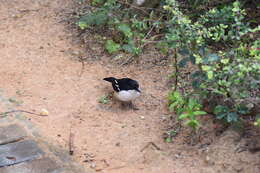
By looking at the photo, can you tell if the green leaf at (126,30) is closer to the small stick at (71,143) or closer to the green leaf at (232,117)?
the small stick at (71,143)

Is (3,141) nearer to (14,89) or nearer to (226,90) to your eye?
(14,89)

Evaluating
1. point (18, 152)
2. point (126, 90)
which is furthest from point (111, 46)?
point (18, 152)

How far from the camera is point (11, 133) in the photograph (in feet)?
17.5

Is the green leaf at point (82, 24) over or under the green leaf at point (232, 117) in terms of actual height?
over

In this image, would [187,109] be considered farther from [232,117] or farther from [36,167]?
[36,167]

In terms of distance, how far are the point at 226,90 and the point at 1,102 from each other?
312 centimetres

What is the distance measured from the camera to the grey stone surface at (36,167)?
470cm

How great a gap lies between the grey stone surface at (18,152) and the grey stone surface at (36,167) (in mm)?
76

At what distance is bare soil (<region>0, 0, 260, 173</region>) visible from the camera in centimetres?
491

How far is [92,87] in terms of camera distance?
21.4ft

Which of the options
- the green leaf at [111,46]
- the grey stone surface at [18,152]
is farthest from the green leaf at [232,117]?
the green leaf at [111,46]

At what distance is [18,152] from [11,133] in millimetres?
438

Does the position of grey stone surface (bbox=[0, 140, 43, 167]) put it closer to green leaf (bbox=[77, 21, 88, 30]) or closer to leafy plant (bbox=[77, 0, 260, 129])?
leafy plant (bbox=[77, 0, 260, 129])

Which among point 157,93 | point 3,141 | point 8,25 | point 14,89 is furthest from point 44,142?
point 8,25
